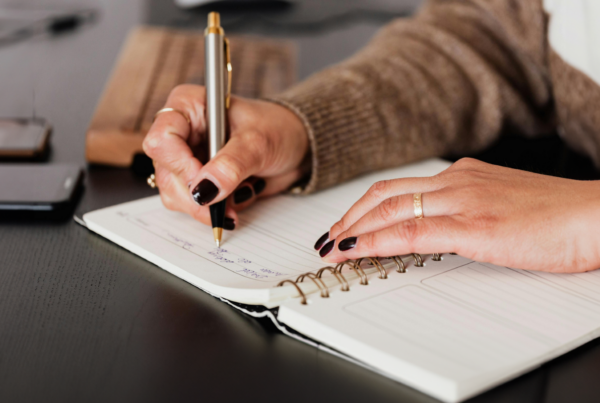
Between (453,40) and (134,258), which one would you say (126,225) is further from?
(453,40)

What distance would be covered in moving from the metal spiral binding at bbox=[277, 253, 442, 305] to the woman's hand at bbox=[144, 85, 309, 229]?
159mm

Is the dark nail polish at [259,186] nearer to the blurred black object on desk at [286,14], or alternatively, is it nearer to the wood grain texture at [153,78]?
the wood grain texture at [153,78]

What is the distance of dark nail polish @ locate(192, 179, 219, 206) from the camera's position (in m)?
0.60

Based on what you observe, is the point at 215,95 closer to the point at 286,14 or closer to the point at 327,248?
the point at 327,248

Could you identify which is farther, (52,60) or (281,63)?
(52,60)

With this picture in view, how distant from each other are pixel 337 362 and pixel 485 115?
2.09ft

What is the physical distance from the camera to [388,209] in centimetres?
54

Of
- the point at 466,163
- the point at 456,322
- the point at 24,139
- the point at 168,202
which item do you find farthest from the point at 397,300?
the point at 24,139

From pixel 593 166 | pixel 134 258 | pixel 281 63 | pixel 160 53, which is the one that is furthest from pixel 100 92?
pixel 593 166

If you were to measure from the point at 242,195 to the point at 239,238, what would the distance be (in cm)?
8

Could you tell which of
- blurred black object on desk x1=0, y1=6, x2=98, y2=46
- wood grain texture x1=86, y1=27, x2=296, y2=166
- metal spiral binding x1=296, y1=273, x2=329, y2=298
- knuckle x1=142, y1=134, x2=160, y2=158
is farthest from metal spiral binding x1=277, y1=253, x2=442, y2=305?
blurred black object on desk x1=0, y1=6, x2=98, y2=46

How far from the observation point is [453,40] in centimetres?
95

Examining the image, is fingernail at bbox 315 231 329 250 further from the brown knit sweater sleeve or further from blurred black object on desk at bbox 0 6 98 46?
blurred black object on desk at bbox 0 6 98 46

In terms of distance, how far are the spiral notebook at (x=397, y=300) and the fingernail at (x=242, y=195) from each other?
45 millimetres
